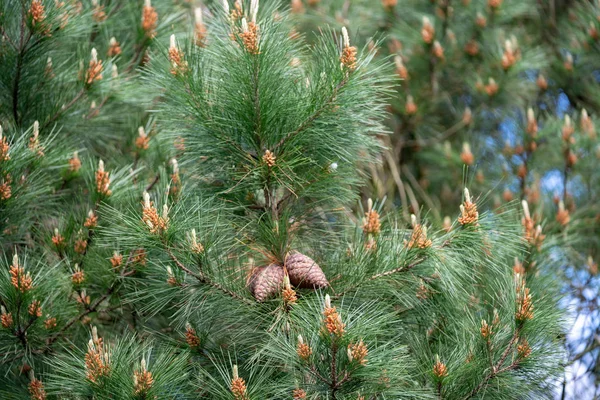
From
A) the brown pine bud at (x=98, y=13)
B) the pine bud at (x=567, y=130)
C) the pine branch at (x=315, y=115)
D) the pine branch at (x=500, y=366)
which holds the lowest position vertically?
the pine bud at (x=567, y=130)

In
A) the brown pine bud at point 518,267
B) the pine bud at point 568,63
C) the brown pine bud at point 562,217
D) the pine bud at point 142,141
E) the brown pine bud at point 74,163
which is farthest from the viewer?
the pine bud at point 568,63

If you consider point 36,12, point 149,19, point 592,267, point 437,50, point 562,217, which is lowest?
point 592,267

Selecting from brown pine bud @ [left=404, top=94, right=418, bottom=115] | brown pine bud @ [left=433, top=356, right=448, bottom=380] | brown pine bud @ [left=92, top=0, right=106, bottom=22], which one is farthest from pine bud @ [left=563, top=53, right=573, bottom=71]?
brown pine bud @ [left=433, top=356, right=448, bottom=380]

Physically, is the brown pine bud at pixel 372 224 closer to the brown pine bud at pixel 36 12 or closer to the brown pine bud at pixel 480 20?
the brown pine bud at pixel 36 12

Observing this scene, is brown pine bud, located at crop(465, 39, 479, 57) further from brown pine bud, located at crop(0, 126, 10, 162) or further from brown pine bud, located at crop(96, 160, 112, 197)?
brown pine bud, located at crop(0, 126, 10, 162)

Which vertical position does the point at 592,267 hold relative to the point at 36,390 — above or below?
below

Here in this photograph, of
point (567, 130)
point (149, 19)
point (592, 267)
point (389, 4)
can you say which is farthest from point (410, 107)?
point (149, 19)

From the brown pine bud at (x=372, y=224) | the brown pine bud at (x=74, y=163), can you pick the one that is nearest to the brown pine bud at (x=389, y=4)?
the brown pine bud at (x=74, y=163)

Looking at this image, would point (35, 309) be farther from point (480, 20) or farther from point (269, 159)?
point (480, 20)

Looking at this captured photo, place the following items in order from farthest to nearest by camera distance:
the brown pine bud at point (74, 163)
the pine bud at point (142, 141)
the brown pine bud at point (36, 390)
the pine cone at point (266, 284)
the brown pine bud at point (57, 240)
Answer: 1. the pine bud at point (142, 141)
2. the brown pine bud at point (74, 163)
3. the brown pine bud at point (57, 240)
4. the brown pine bud at point (36, 390)
5. the pine cone at point (266, 284)
